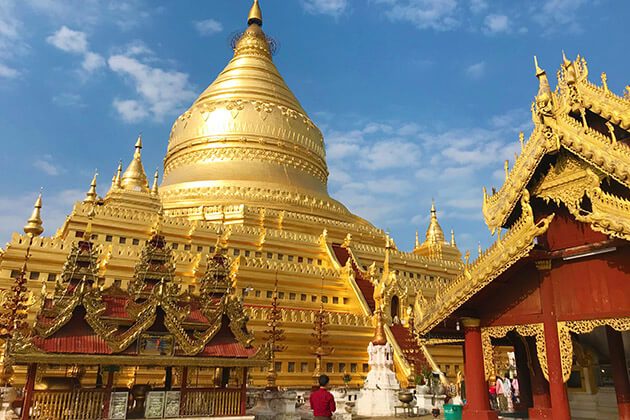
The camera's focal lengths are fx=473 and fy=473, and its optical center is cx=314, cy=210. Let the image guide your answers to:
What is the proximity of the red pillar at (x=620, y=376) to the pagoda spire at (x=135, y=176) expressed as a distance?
26380 mm

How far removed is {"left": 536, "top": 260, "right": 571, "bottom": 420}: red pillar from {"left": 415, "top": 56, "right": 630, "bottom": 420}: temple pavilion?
0.01 metres

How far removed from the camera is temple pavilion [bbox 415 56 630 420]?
266 inches

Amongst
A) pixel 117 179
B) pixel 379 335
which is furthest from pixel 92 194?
pixel 379 335

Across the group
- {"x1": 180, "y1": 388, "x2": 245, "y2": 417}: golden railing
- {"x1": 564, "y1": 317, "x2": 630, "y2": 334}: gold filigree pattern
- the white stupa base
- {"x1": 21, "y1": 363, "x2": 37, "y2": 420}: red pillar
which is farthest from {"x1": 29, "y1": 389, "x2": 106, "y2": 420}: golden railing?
the white stupa base

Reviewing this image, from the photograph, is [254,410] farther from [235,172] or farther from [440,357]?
[235,172]

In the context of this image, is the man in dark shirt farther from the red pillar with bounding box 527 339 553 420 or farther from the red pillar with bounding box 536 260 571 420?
the red pillar with bounding box 527 339 553 420

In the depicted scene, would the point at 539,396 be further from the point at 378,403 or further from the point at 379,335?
the point at 379,335

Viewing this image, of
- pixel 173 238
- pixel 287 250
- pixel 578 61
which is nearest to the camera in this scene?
pixel 578 61

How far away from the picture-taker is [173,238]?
24.8 metres

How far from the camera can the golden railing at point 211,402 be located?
962 centimetres

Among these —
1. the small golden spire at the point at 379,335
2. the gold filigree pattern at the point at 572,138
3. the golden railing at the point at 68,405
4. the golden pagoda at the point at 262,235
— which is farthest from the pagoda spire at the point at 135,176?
the gold filigree pattern at the point at 572,138

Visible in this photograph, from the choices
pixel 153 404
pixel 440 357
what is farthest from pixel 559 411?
pixel 440 357

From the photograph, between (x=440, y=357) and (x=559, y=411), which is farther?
(x=440, y=357)

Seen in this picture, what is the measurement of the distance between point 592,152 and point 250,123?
30.9 m
